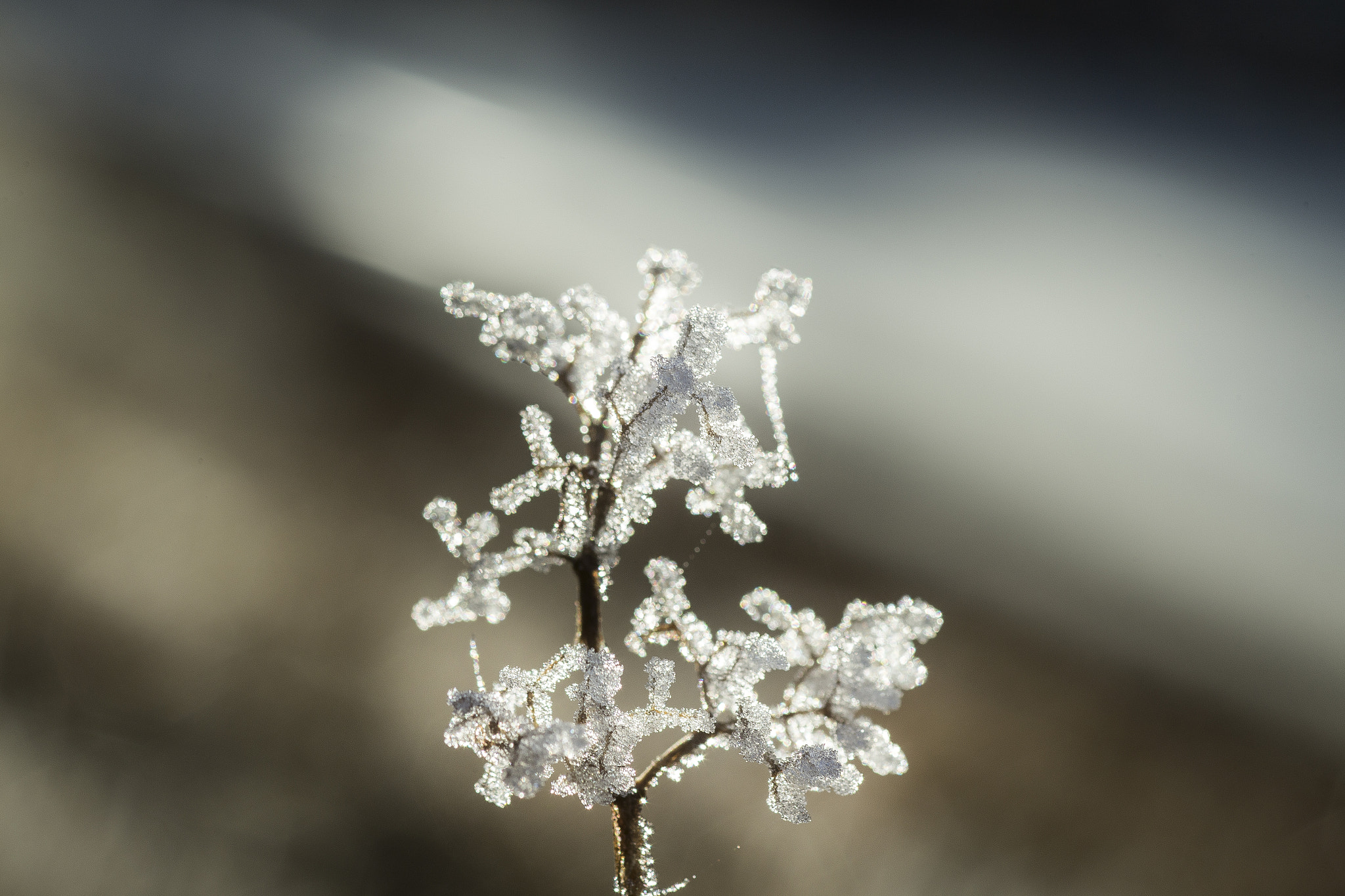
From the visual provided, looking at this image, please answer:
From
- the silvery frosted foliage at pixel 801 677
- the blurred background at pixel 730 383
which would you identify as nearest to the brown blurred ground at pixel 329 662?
the blurred background at pixel 730 383

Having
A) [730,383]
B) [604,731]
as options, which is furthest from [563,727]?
[730,383]

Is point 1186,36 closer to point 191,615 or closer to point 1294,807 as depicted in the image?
point 1294,807

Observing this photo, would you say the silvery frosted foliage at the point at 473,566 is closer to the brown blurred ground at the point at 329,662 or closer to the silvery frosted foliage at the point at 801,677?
the silvery frosted foliage at the point at 801,677

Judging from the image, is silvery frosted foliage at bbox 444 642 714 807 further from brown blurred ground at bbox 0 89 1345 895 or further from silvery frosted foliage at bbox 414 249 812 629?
brown blurred ground at bbox 0 89 1345 895

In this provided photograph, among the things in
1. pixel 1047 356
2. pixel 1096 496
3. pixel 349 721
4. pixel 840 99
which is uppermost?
pixel 840 99

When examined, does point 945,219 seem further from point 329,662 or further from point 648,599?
point 329,662

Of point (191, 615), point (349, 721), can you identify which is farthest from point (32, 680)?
point (349, 721)

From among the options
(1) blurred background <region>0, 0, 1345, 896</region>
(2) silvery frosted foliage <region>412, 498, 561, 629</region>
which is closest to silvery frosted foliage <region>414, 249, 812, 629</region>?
(2) silvery frosted foliage <region>412, 498, 561, 629</region>
